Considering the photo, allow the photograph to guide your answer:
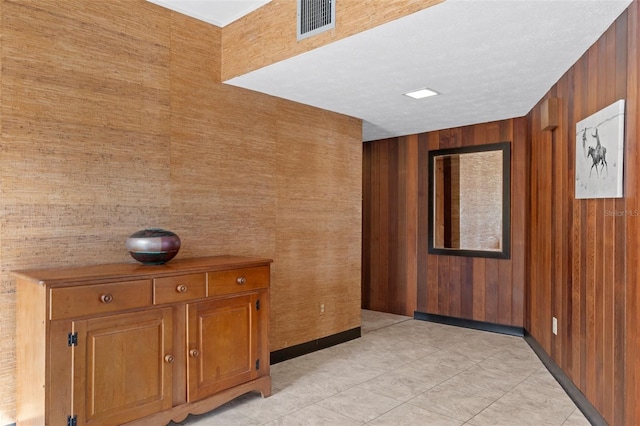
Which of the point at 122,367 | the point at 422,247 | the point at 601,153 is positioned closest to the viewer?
the point at 122,367

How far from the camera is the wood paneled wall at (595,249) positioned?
7.33 ft

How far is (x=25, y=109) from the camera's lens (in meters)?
2.48

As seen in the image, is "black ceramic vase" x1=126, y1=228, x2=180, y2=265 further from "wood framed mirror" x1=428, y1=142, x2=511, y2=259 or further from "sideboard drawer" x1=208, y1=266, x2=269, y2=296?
"wood framed mirror" x1=428, y1=142, x2=511, y2=259

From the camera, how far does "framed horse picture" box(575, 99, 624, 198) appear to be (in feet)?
7.72

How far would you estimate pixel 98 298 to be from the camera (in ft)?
7.47

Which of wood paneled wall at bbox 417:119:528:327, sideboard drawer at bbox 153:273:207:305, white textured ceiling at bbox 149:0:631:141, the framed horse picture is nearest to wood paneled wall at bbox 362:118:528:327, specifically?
wood paneled wall at bbox 417:119:528:327

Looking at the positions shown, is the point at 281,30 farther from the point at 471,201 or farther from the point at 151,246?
the point at 471,201

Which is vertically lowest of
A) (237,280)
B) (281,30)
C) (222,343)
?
(222,343)

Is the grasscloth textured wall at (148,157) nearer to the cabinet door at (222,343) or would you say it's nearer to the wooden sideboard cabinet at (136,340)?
the wooden sideboard cabinet at (136,340)

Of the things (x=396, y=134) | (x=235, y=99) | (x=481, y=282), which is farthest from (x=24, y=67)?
(x=481, y=282)

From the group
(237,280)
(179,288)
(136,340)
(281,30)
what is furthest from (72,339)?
(281,30)

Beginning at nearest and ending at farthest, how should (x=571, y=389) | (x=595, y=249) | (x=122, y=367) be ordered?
(x=122, y=367)
(x=595, y=249)
(x=571, y=389)

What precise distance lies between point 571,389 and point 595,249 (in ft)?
3.77

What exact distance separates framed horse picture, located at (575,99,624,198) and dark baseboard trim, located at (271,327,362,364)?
8.61ft
